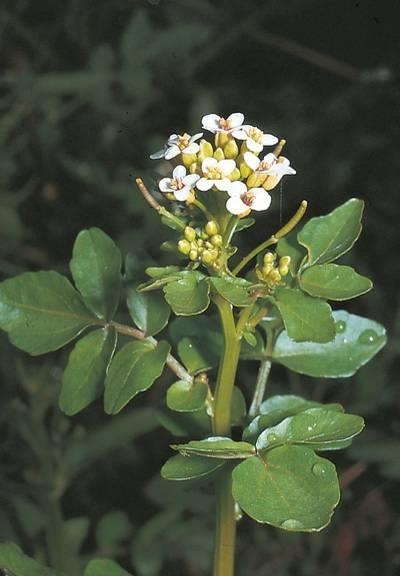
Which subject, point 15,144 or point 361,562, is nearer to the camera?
point 361,562

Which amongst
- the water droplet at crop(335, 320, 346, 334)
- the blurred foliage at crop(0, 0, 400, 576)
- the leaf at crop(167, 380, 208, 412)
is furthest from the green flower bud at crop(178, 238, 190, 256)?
the blurred foliage at crop(0, 0, 400, 576)

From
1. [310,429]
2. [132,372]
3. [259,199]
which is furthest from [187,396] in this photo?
[259,199]

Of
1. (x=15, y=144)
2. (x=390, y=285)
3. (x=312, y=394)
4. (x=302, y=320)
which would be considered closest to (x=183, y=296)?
(x=302, y=320)

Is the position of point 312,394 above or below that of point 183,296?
below

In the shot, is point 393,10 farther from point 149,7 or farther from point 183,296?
point 183,296

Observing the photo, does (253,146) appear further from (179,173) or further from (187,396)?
(187,396)

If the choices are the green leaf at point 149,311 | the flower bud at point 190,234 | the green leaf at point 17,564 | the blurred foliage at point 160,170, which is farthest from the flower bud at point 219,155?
the blurred foliage at point 160,170

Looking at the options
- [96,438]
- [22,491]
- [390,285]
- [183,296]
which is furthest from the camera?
[390,285]

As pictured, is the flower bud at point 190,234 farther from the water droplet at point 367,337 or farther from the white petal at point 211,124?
the water droplet at point 367,337
